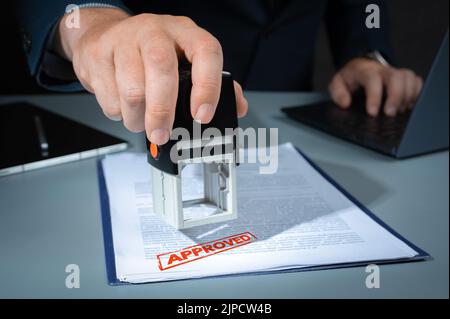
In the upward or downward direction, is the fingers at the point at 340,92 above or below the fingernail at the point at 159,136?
below

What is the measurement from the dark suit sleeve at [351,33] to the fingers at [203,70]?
29.6 inches

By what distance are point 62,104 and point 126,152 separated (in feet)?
1.04

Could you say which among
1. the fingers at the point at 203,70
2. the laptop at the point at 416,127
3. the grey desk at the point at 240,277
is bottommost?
the grey desk at the point at 240,277

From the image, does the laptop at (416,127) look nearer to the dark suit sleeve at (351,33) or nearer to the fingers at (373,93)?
the fingers at (373,93)

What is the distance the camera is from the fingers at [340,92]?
1.01m

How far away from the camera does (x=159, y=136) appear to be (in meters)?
0.45

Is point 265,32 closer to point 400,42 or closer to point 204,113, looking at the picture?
point 400,42

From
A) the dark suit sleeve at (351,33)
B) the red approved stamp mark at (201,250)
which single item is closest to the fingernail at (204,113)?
the red approved stamp mark at (201,250)

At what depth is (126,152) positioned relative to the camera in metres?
0.79

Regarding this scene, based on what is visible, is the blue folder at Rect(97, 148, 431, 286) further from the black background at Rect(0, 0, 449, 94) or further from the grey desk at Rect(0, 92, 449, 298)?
the black background at Rect(0, 0, 449, 94)

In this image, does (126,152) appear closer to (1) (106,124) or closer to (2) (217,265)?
(1) (106,124)

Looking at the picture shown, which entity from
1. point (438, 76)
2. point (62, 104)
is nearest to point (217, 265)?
point (438, 76)

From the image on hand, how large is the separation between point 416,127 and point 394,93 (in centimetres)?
22

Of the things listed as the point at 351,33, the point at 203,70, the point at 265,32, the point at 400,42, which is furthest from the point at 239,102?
the point at 400,42
